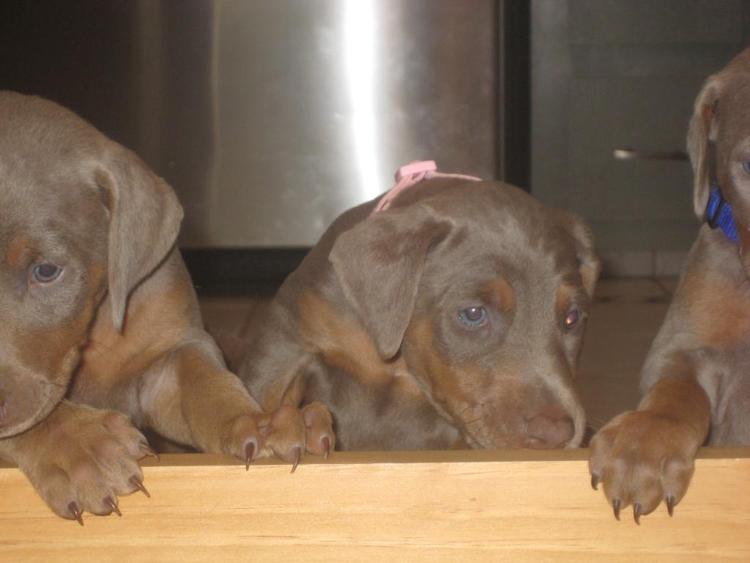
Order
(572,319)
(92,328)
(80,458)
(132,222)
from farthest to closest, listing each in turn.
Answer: (572,319) → (92,328) → (132,222) → (80,458)

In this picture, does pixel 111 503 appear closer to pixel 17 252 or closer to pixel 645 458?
pixel 17 252

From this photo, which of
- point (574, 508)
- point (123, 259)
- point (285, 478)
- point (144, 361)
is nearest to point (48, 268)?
point (123, 259)

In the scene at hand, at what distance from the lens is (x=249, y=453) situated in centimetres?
280

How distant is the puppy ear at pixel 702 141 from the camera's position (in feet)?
11.5

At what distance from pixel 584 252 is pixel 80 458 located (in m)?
1.72

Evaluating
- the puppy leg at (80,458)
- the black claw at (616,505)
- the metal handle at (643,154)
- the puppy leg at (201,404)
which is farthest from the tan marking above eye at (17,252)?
the metal handle at (643,154)

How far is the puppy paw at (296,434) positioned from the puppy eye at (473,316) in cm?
64

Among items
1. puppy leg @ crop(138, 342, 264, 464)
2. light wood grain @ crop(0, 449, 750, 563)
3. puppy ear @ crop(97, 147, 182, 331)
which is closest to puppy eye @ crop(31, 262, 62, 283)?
puppy ear @ crop(97, 147, 182, 331)

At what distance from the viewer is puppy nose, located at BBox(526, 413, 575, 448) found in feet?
10.7

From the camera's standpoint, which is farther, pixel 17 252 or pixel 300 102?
pixel 300 102

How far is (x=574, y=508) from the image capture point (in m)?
2.74

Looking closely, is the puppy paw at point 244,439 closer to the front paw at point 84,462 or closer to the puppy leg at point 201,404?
the puppy leg at point 201,404

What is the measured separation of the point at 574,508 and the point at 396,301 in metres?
0.96

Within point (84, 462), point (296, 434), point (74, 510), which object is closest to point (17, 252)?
point (84, 462)
